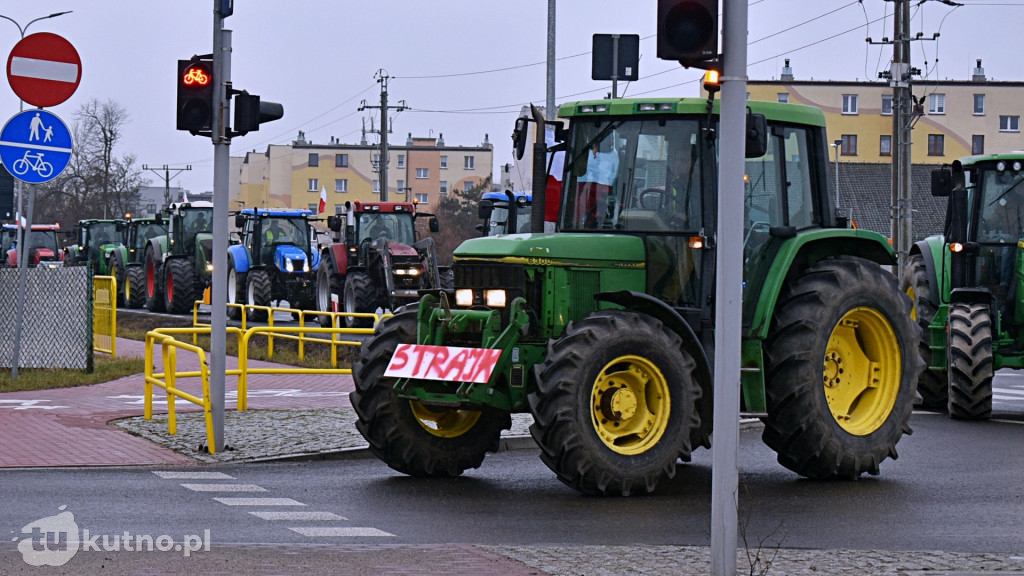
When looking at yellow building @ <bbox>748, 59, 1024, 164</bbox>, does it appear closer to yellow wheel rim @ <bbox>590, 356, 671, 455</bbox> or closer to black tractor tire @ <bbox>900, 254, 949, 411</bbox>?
black tractor tire @ <bbox>900, 254, 949, 411</bbox>

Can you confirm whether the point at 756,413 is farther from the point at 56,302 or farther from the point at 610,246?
the point at 56,302

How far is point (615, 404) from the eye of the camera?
10094 millimetres

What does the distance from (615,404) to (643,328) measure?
1.80 feet

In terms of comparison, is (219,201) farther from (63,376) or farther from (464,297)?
(63,376)

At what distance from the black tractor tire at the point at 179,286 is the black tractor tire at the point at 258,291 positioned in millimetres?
4455

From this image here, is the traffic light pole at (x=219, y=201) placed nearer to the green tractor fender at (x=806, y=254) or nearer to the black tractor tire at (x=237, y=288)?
the green tractor fender at (x=806, y=254)

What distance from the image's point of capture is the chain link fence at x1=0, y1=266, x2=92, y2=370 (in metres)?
20.4

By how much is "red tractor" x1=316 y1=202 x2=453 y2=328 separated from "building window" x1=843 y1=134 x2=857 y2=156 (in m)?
60.2

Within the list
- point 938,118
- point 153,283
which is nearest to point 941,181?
point 153,283

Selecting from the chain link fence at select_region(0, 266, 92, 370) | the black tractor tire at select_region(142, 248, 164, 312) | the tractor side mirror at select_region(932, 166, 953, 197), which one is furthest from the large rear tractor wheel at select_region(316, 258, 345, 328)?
the tractor side mirror at select_region(932, 166, 953, 197)

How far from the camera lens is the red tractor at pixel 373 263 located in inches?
1184

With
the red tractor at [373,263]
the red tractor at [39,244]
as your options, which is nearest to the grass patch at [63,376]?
the red tractor at [373,263]

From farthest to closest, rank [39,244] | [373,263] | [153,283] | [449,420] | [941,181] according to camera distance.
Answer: [39,244], [153,283], [373,263], [941,181], [449,420]

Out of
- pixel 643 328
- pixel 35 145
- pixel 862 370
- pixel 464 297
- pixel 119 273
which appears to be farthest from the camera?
pixel 119 273
